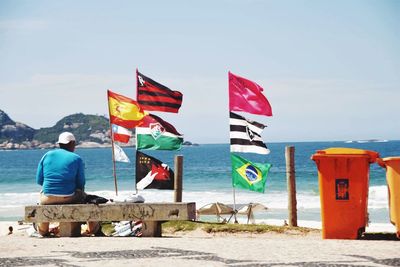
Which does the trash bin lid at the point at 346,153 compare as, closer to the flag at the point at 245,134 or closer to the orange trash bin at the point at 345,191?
the orange trash bin at the point at 345,191

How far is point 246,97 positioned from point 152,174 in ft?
8.38

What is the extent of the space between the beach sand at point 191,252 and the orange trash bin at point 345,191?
0.44m

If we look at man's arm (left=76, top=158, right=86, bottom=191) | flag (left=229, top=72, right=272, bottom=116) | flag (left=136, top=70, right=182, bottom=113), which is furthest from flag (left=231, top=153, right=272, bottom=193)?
man's arm (left=76, top=158, right=86, bottom=191)

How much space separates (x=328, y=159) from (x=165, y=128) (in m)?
5.03

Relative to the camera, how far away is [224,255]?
373 inches

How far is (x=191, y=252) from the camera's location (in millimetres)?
9828

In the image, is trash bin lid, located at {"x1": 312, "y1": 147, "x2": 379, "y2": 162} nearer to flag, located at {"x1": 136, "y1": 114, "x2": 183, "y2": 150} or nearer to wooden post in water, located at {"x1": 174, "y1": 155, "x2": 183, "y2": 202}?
wooden post in water, located at {"x1": 174, "y1": 155, "x2": 183, "y2": 202}

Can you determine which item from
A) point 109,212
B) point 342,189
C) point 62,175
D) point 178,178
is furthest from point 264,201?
point 62,175

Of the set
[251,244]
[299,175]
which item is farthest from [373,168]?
[251,244]

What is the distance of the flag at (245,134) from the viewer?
15.5 metres

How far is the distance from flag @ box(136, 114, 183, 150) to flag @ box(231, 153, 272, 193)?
51.9 inches

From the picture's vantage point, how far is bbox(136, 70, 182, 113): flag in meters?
16.0

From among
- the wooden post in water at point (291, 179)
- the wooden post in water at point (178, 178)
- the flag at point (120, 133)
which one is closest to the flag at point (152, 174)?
the wooden post in water at point (178, 178)

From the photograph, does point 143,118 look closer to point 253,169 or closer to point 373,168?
point 253,169
